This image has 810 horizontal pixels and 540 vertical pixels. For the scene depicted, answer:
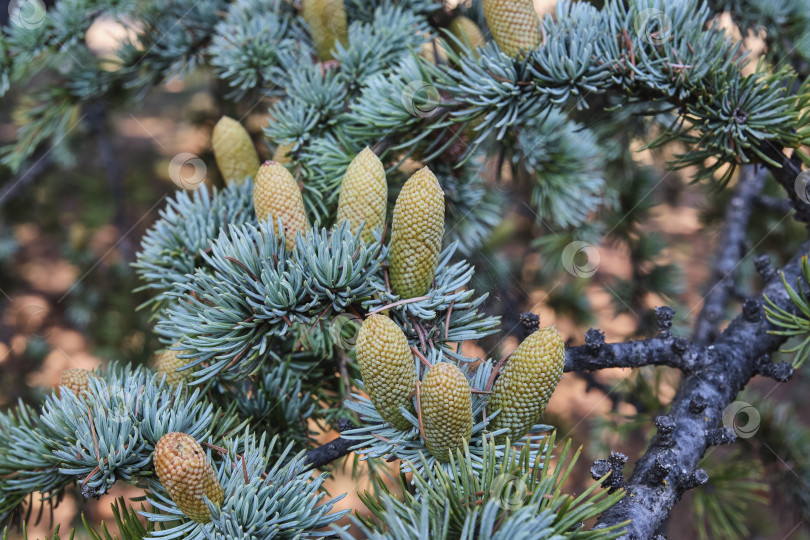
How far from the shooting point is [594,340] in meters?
0.65

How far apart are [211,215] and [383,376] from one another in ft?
1.24

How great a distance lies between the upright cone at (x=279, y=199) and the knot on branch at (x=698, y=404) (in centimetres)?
45

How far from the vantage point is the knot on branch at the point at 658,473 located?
0.56 m

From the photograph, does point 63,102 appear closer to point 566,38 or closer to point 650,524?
point 566,38

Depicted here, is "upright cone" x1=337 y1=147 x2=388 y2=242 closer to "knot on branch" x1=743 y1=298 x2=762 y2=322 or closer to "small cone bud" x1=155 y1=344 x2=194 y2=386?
"small cone bud" x1=155 y1=344 x2=194 y2=386

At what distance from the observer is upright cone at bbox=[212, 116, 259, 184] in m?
0.84

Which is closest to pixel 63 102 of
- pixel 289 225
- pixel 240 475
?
pixel 289 225

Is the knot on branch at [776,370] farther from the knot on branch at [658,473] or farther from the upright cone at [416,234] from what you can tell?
the upright cone at [416,234]

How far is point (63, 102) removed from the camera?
1.14m

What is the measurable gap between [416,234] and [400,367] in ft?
0.42

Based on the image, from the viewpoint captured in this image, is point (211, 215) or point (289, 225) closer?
point (289, 225)

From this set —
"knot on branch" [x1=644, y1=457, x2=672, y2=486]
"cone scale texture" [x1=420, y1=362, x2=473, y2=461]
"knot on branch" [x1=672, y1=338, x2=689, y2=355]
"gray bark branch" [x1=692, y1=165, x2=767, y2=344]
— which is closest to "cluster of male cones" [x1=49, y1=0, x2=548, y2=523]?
"cone scale texture" [x1=420, y1=362, x2=473, y2=461]

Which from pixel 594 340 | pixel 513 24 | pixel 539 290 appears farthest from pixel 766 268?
pixel 539 290

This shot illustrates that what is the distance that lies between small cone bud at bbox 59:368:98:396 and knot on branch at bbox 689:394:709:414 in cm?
63
